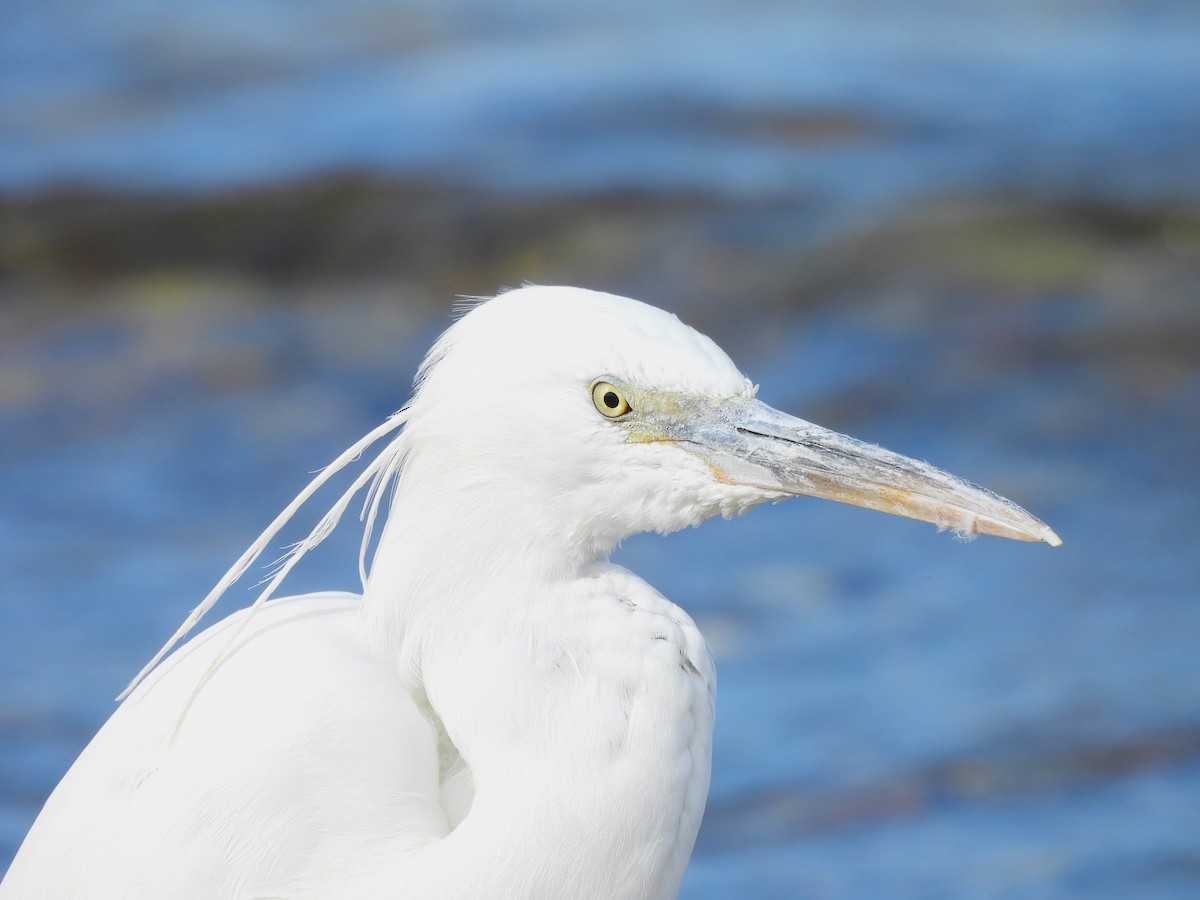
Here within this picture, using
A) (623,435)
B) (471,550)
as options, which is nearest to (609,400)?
(623,435)

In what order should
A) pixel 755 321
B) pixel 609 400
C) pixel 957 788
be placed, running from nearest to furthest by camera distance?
1. pixel 609 400
2. pixel 957 788
3. pixel 755 321

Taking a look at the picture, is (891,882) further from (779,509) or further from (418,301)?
(418,301)

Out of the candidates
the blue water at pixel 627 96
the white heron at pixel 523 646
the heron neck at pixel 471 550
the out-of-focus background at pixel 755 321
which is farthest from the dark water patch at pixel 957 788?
the blue water at pixel 627 96

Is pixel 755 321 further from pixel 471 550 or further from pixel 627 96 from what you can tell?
pixel 471 550

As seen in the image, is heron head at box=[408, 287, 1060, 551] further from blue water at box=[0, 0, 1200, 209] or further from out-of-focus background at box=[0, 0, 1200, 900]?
blue water at box=[0, 0, 1200, 209]

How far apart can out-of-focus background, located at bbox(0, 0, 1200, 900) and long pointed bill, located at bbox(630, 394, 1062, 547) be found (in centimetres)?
217

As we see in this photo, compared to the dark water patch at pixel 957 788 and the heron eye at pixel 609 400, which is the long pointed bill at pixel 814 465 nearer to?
the heron eye at pixel 609 400

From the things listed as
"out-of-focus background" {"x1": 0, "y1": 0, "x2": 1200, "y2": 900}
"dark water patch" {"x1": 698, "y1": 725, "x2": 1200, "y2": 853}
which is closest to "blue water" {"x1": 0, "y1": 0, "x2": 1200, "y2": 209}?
"out-of-focus background" {"x1": 0, "y1": 0, "x2": 1200, "y2": 900}

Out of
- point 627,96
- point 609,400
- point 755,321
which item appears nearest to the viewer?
point 609,400

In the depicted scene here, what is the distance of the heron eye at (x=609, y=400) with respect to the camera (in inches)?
93.8

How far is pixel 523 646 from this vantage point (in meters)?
2.44

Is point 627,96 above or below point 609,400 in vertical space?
above

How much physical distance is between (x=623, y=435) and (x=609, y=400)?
0.06 metres

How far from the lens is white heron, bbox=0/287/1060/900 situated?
2.42m
